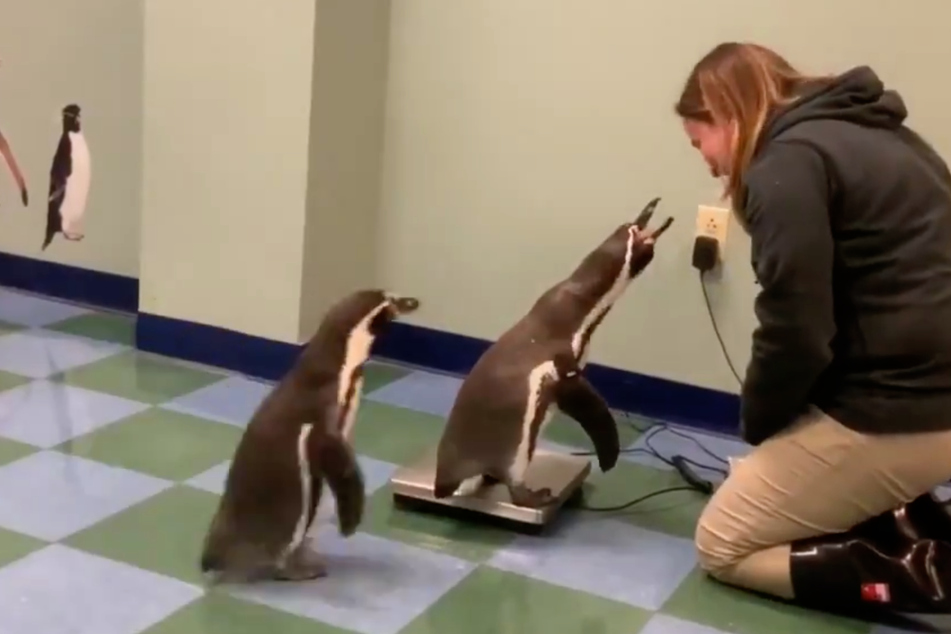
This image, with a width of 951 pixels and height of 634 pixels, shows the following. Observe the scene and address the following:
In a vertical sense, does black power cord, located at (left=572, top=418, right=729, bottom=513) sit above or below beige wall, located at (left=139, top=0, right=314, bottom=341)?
below

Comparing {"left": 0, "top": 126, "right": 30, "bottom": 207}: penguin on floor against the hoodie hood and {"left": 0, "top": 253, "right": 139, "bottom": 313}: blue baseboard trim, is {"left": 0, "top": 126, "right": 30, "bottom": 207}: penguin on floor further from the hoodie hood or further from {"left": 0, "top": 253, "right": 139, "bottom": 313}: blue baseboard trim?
the hoodie hood

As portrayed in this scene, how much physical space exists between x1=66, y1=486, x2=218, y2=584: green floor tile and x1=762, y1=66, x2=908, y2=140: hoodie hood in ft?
3.88

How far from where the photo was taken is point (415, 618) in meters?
2.00

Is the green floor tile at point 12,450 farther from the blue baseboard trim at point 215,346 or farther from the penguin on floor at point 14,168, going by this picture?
the penguin on floor at point 14,168

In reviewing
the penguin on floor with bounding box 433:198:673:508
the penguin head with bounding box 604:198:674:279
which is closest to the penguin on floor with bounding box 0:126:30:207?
the penguin on floor with bounding box 433:198:673:508

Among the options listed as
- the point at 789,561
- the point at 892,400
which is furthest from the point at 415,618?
the point at 892,400

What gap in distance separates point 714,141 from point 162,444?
50.8 inches

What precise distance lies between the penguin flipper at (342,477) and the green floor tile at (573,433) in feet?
2.78

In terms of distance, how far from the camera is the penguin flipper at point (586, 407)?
7.54 ft

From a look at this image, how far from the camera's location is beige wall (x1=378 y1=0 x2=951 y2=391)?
9.05 ft

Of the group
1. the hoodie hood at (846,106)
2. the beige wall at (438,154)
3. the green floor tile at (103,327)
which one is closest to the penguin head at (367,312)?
the hoodie hood at (846,106)

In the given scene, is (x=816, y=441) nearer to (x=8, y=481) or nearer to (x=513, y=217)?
(x=513, y=217)

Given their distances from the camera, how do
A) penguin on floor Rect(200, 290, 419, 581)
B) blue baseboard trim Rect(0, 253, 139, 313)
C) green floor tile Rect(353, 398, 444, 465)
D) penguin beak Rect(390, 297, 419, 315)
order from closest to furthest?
penguin on floor Rect(200, 290, 419, 581) → penguin beak Rect(390, 297, 419, 315) → green floor tile Rect(353, 398, 444, 465) → blue baseboard trim Rect(0, 253, 139, 313)

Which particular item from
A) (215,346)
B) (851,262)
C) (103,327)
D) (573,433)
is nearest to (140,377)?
(215,346)
